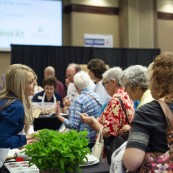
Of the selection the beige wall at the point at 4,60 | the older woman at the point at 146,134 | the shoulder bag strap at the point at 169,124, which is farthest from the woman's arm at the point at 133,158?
the beige wall at the point at 4,60

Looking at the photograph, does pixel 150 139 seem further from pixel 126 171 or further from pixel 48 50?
pixel 48 50

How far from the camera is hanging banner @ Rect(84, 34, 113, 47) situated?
28.6 ft

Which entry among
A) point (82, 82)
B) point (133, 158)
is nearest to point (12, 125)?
point (133, 158)

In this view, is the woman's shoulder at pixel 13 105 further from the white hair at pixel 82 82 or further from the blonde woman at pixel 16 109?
the white hair at pixel 82 82

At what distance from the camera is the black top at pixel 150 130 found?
4.64 ft

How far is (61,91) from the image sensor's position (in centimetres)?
644

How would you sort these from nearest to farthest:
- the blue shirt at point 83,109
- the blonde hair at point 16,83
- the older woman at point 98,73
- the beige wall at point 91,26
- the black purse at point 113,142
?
the blonde hair at point 16,83 < the black purse at point 113,142 < the blue shirt at point 83,109 < the older woman at point 98,73 < the beige wall at point 91,26

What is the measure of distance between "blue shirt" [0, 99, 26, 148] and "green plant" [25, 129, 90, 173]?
0.25 metres

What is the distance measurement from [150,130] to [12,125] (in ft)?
2.82

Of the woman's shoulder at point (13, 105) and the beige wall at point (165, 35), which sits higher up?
the beige wall at point (165, 35)

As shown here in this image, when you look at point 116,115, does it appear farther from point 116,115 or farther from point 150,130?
point 150,130

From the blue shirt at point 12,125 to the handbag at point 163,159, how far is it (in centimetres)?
82

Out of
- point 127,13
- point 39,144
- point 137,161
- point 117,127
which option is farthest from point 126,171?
point 127,13

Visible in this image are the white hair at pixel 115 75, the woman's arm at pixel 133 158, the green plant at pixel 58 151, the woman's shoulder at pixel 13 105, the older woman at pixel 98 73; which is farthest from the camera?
the older woman at pixel 98 73
